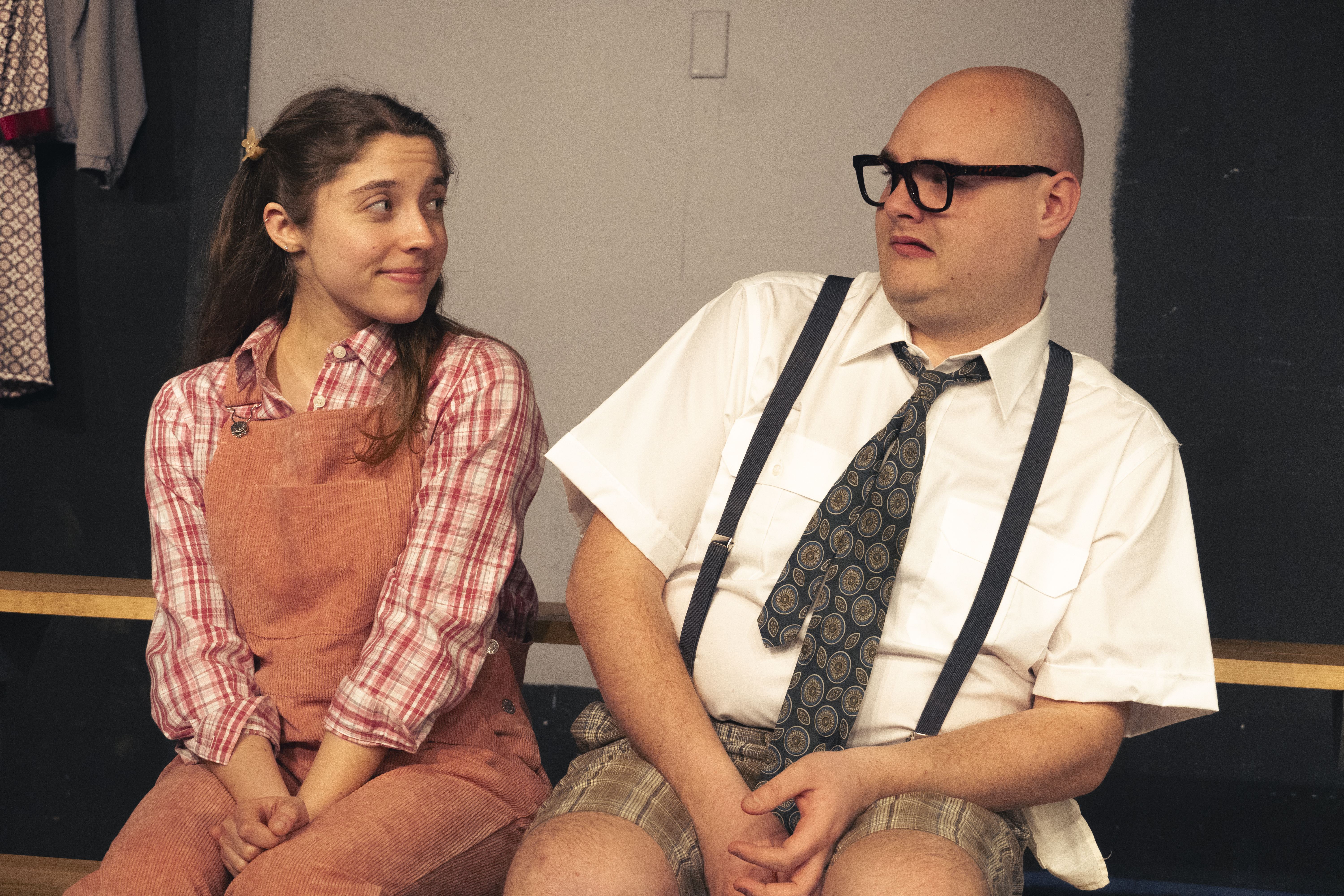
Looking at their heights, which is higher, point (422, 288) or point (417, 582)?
point (422, 288)

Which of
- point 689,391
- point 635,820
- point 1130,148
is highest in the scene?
point 1130,148

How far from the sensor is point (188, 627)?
1.67 meters

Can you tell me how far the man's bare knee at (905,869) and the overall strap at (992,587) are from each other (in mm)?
184

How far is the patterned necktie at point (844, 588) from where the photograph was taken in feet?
4.94

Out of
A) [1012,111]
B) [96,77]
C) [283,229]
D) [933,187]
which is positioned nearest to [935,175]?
[933,187]

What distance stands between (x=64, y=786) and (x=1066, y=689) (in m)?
2.96

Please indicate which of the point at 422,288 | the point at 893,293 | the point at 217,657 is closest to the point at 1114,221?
the point at 893,293

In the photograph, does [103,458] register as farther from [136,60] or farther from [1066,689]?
[1066,689]

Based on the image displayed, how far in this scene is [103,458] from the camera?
3260mm

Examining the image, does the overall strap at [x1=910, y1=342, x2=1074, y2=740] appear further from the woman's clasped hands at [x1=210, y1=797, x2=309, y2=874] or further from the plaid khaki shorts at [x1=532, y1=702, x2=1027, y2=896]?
the woman's clasped hands at [x1=210, y1=797, x2=309, y2=874]

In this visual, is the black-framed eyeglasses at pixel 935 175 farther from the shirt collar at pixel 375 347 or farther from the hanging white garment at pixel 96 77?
the hanging white garment at pixel 96 77

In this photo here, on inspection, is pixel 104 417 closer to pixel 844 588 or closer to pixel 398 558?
pixel 398 558

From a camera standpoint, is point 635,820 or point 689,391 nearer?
point 635,820

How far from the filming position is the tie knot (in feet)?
5.41
